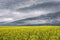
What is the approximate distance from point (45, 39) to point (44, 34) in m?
0.57

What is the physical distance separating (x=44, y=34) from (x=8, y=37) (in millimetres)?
1828

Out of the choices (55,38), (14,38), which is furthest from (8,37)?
(55,38)

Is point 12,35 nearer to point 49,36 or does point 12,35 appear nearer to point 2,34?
point 2,34

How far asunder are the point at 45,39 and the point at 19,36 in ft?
4.28

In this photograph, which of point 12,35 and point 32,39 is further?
point 12,35

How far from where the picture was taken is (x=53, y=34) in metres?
9.01

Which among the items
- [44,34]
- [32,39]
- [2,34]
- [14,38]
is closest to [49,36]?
[44,34]

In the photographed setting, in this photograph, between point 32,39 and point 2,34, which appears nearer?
point 32,39

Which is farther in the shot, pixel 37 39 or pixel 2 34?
pixel 2 34

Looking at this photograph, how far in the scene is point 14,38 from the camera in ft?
27.9

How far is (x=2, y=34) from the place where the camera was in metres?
9.02

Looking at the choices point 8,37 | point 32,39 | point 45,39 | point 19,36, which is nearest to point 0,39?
point 8,37

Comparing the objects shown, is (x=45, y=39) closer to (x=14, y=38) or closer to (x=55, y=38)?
(x=55, y=38)

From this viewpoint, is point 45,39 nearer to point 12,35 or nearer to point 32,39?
point 32,39
